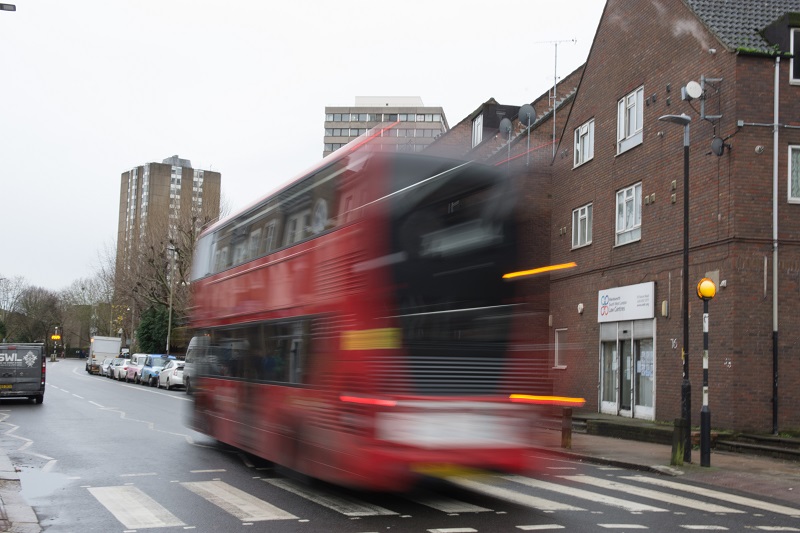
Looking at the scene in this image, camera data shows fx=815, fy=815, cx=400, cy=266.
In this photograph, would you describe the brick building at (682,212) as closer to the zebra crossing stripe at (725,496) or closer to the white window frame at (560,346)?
the white window frame at (560,346)

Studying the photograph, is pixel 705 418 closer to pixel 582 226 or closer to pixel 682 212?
pixel 682 212

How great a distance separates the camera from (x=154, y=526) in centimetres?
804

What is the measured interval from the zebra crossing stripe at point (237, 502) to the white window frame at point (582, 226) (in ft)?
57.5

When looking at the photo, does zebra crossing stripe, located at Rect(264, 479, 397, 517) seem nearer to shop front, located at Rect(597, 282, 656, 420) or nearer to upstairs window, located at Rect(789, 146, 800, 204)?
shop front, located at Rect(597, 282, 656, 420)

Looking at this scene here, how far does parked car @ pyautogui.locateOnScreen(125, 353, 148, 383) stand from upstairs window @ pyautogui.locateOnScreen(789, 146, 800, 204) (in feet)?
123

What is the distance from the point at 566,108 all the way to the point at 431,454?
23.6 meters

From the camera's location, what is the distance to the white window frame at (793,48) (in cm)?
1869

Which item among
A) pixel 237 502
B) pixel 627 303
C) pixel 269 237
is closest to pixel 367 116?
pixel 627 303

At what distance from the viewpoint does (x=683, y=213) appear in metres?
18.8

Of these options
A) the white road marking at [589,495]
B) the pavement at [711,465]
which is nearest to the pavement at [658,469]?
the pavement at [711,465]

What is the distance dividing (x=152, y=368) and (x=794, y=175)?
35261mm

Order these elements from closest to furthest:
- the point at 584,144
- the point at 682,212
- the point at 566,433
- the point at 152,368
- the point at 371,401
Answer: the point at 371,401, the point at 566,433, the point at 682,212, the point at 584,144, the point at 152,368

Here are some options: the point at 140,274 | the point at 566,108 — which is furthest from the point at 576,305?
the point at 140,274

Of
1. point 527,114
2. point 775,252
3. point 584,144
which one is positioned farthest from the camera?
point 527,114
